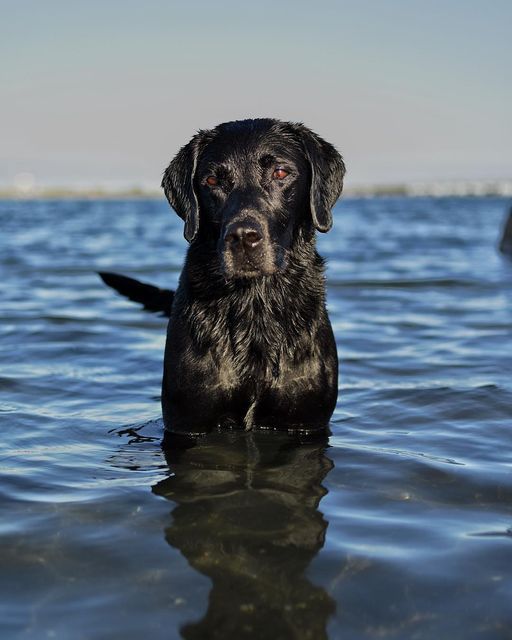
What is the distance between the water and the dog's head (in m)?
1.26

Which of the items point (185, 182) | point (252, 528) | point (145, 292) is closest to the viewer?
point (252, 528)

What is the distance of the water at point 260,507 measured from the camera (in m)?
3.35

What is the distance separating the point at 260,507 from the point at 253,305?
1479 mm

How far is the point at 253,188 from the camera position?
535cm

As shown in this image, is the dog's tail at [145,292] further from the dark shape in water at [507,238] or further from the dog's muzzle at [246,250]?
the dark shape in water at [507,238]

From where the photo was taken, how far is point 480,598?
3434mm

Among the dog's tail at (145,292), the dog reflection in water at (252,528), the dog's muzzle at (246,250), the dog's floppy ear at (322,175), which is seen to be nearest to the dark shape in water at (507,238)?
the dog's tail at (145,292)

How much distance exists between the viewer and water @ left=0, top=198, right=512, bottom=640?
3350mm

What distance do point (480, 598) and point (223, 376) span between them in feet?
7.59

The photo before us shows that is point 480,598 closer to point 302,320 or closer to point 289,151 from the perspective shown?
point 302,320

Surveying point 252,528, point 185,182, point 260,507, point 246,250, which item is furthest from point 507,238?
point 252,528

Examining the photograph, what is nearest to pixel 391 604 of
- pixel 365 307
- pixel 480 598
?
pixel 480 598

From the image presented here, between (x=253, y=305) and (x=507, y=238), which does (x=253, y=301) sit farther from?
(x=507, y=238)

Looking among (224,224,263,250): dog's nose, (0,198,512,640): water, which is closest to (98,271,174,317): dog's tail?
(0,198,512,640): water
